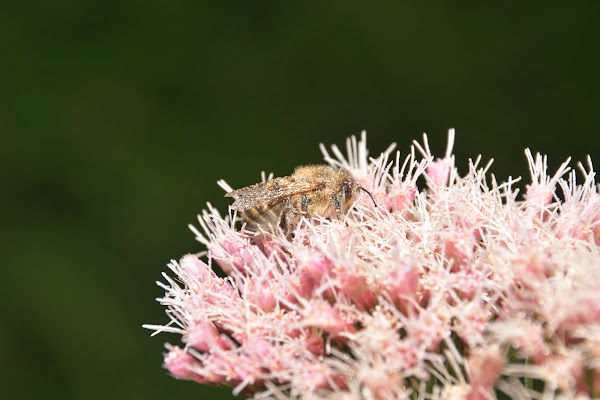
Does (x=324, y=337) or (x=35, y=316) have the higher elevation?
(x=35, y=316)

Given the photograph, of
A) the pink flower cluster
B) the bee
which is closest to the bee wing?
the bee

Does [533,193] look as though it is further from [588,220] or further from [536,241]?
[536,241]

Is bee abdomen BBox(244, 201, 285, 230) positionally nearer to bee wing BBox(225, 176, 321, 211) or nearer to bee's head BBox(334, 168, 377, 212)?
bee wing BBox(225, 176, 321, 211)

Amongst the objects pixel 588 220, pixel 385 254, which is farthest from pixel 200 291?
pixel 588 220

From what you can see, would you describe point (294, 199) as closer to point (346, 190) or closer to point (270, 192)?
point (270, 192)

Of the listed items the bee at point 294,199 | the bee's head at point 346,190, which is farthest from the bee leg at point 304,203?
the bee's head at point 346,190

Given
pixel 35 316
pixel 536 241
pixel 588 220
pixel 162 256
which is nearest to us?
pixel 536 241

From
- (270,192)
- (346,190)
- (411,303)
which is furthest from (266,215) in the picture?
(411,303)
